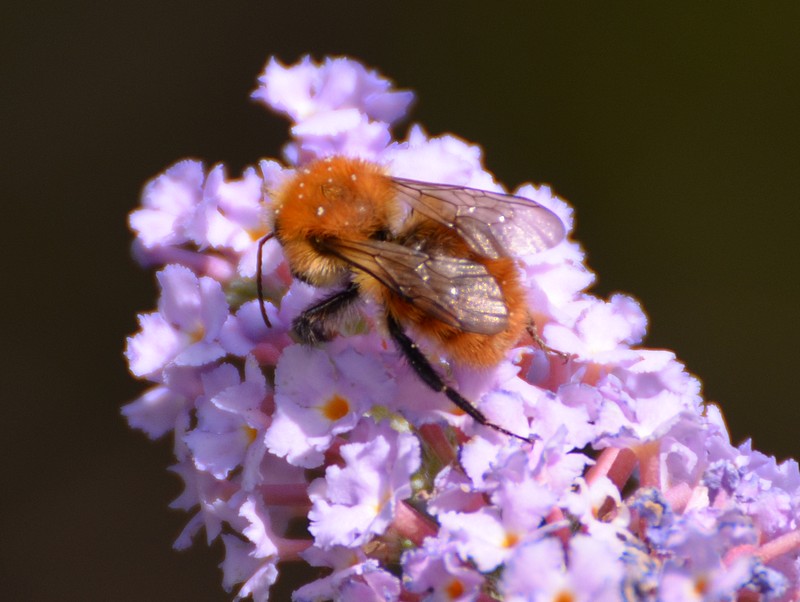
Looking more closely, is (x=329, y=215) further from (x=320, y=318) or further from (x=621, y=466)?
(x=621, y=466)

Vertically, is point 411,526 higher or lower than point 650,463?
lower

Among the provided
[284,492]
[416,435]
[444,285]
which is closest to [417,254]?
[444,285]

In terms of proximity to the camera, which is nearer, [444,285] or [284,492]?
[444,285]

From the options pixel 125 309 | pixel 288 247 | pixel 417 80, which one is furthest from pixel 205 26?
pixel 288 247

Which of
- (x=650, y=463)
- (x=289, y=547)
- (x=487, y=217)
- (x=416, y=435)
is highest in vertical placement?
(x=487, y=217)

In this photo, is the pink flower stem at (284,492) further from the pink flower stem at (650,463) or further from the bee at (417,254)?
the pink flower stem at (650,463)

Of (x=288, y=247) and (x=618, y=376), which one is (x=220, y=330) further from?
(x=618, y=376)

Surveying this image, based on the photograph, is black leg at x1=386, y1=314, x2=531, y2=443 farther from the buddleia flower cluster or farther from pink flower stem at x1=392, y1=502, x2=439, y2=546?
pink flower stem at x1=392, y1=502, x2=439, y2=546

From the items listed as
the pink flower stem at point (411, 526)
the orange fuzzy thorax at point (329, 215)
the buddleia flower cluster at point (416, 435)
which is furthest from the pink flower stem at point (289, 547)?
the orange fuzzy thorax at point (329, 215)
